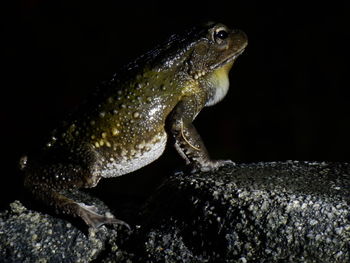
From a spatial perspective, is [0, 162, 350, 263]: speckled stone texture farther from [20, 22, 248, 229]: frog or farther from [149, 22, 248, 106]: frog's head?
[149, 22, 248, 106]: frog's head

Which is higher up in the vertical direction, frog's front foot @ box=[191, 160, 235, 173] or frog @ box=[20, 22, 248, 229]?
→ frog @ box=[20, 22, 248, 229]

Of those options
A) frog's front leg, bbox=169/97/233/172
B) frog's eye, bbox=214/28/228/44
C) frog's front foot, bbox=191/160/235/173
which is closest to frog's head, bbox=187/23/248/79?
frog's eye, bbox=214/28/228/44

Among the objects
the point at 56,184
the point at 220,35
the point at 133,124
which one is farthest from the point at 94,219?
the point at 220,35

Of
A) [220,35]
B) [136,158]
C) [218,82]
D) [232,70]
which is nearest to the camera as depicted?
[136,158]

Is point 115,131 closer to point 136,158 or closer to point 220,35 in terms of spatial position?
point 136,158

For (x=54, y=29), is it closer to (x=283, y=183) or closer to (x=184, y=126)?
(x=184, y=126)

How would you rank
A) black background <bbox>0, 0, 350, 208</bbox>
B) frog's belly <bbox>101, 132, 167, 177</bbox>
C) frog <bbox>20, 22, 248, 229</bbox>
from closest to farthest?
1. frog <bbox>20, 22, 248, 229</bbox>
2. frog's belly <bbox>101, 132, 167, 177</bbox>
3. black background <bbox>0, 0, 350, 208</bbox>

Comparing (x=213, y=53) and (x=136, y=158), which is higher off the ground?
(x=213, y=53)
